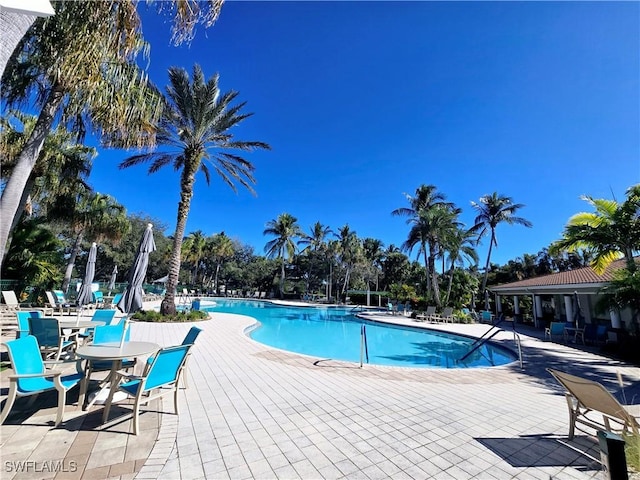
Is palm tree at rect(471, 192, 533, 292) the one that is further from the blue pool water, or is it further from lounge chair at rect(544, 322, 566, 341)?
the blue pool water

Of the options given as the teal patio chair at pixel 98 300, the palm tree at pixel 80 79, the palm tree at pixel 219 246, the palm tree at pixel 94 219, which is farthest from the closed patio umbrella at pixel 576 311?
the palm tree at pixel 219 246

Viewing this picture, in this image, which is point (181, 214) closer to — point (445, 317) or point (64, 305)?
point (64, 305)

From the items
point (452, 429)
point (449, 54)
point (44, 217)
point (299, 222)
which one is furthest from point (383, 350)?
point (299, 222)

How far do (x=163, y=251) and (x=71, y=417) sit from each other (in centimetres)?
3874

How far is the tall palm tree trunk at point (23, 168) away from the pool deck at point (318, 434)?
253 centimetres

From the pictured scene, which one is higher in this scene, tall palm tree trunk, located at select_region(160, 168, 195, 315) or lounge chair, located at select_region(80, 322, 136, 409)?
tall palm tree trunk, located at select_region(160, 168, 195, 315)

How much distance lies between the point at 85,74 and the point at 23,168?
Result: 216 centimetres

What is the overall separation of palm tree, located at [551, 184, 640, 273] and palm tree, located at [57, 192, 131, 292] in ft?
71.8

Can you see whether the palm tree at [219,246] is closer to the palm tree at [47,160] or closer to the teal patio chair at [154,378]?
the palm tree at [47,160]

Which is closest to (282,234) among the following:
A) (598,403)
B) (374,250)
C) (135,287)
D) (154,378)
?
(374,250)

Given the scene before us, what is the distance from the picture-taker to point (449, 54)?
33.8ft

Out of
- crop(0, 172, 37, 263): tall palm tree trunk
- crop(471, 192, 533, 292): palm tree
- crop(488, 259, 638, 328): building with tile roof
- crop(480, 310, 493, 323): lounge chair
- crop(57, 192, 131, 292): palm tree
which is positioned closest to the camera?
crop(0, 172, 37, 263): tall palm tree trunk

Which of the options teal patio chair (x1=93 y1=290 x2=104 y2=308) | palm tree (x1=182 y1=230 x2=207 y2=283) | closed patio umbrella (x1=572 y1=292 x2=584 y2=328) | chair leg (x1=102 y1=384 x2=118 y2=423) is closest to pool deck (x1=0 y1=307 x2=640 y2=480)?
chair leg (x1=102 y1=384 x2=118 y2=423)

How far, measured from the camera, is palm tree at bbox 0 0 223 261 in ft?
13.7
